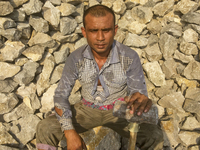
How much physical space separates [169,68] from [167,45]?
607mm

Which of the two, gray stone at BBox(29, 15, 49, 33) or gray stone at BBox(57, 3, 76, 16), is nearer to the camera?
gray stone at BBox(29, 15, 49, 33)

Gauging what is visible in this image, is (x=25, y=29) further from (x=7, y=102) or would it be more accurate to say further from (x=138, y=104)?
(x=138, y=104)

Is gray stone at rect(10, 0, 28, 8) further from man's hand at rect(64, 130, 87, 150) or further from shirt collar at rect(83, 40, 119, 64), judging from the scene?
man's hand at rect(64, 130, 87, 150)

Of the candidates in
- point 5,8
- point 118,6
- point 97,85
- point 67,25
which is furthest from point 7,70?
point 118,6

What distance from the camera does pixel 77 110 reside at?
2.96 meters

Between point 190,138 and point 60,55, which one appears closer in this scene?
point 190,138

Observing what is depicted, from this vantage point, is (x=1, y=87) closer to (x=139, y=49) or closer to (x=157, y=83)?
(x=139, y=49)

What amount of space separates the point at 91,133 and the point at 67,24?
2372 millimetres

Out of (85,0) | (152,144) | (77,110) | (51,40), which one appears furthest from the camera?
(85,0)

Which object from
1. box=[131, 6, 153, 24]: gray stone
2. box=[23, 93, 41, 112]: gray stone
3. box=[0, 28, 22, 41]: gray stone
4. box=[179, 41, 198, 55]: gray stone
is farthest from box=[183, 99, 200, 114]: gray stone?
box=[0, 28, 22, 41]: gray stone

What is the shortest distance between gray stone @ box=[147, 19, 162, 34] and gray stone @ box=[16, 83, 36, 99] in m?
3.30

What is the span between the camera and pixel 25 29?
3574 millimetres

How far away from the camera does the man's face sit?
236cm

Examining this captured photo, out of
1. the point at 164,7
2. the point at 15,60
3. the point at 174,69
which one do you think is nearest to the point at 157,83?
the point at 174,69
